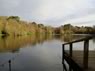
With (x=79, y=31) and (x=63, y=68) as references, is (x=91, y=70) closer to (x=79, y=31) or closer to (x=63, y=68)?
(x=63, y=68)

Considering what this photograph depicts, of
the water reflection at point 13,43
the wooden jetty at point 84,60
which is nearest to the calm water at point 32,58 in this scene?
the water reflection at point 13,43

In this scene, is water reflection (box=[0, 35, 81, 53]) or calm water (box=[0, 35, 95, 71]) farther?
water reflection (box=[0, 35, 81, 53])

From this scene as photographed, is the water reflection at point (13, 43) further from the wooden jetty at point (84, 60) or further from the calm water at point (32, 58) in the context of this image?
the wooden jetty at point (84, 60)

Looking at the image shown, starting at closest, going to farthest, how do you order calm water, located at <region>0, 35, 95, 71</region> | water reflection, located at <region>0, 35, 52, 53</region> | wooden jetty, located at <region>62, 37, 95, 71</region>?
wooden jetty, located at <region>62, 37, 95, 71</region>, calm water, located at <region>0, 35, 95, 71</region>, water reflection, located at <region>0, 35, 52, 53</region>

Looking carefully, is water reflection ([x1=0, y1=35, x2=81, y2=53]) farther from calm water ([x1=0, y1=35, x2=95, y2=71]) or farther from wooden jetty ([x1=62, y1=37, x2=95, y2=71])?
wooden jetty ([x1=62, y1=37, x2=95, y2=71])

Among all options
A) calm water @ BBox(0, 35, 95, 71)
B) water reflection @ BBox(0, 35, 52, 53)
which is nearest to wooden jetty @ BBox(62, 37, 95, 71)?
calm water @ BBox(0, 35, 95, 71)

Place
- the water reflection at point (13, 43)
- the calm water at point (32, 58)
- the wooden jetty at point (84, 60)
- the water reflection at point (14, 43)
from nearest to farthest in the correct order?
the wooden jetty at point (84, 60)
the calm water at point (32, 58)
the water reflection at point (13, 43)
the water reflection at point (14, 43)

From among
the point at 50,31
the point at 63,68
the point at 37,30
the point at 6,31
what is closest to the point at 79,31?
the point at 50,31

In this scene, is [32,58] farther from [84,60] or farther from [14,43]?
[14,43]

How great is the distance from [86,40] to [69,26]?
438ft

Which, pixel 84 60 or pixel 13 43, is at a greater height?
pixel 84 60

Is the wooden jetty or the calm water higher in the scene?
the wooden jetty

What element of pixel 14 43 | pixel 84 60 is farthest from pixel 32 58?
pixel 14 43

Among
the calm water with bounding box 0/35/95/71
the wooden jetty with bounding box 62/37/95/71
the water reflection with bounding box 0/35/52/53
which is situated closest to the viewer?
the wooden jetty with bounding box 62/37/95/71
